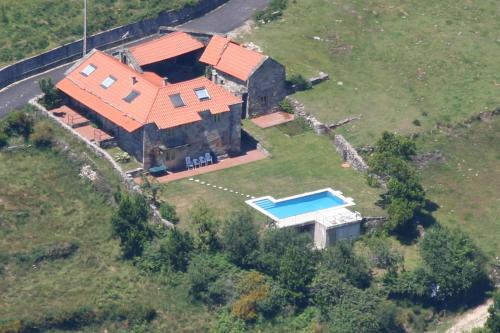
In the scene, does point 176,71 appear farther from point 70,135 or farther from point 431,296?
point 431,296

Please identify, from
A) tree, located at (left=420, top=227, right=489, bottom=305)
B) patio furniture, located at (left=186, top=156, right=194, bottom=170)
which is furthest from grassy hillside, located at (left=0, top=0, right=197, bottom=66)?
tree, located at (left=420, top=227, right=489, bottom=305)

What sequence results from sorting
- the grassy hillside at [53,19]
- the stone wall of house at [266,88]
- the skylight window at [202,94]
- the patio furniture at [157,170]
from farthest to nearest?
the grassy hillside at [53,19] → the stone wall of house at [266,88] → the skylight window at [202,94] → the patio furniture at [157,170]

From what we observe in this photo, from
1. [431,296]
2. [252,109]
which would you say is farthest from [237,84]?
[431,296]

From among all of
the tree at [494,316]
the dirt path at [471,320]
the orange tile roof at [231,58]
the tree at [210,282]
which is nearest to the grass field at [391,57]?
the orange tile roof at [231,58]

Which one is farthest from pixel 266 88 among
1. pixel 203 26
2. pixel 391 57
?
pixel 203 26

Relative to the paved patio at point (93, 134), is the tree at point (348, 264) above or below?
below

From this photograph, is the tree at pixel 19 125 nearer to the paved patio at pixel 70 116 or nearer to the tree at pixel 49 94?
the paved patio at pixel 70 116
